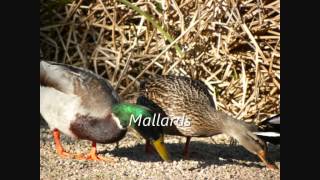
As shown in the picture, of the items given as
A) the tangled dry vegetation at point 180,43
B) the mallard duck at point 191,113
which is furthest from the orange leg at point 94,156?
the tangled dry vegetation at point 180,43

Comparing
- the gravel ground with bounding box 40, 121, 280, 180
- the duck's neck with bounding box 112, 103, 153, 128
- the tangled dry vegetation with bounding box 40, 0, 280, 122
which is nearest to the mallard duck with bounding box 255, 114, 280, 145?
the gravel ground with bounding box 40, 121, 280, 180

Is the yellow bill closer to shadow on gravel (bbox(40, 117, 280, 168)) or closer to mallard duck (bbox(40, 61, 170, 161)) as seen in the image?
mallard duck (bbox(40, 61, 170, 161))

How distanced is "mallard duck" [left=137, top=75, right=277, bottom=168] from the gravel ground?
0.11m

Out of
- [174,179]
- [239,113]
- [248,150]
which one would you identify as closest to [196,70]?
[239,113]

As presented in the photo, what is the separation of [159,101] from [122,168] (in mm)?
369

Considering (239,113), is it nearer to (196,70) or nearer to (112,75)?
(196,70)

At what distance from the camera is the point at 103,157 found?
3.31 m

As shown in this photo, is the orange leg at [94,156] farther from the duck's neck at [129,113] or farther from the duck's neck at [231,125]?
the duck's neck at [231,125]

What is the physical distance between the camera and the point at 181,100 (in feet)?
11.0

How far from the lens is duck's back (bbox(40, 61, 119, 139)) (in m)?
3.08

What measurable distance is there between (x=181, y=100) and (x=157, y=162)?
1.03ft

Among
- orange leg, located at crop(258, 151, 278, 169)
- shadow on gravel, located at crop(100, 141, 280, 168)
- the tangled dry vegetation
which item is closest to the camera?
orange leg, located at crop(258, 151, 278, 169)

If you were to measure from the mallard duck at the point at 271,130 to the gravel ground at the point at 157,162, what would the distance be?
0.14 metres

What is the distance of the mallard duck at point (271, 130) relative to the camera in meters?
3.11
